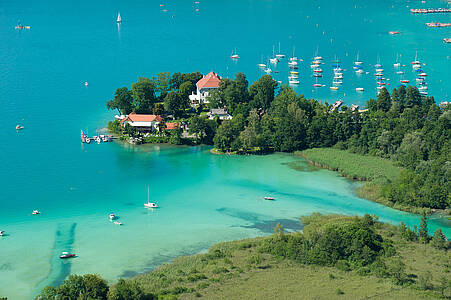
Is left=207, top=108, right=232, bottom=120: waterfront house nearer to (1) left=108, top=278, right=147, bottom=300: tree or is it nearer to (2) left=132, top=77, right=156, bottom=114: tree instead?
(2) left=132, top=77, right=156, bottom=114: tree

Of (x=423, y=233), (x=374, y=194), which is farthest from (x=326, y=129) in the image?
(x=423, y=233)

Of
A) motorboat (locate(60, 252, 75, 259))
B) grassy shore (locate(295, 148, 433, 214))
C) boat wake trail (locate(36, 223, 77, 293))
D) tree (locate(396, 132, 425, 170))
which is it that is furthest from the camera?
tree (locate(396, 132, 425, 170))

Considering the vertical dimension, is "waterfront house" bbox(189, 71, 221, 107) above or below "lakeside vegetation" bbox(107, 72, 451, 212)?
above

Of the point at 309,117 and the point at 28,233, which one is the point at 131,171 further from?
the point at 309,117

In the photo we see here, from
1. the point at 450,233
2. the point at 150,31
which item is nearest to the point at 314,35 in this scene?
the point at 150,31

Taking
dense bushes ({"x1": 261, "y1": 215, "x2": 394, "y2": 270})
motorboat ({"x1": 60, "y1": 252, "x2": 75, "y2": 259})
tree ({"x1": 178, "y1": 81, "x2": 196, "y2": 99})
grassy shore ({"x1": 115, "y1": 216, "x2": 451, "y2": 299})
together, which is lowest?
grassy shore ({"x1": 115, "y1": 216, "x2": 451, "y2": 299})

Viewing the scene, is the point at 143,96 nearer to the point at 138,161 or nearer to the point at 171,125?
the point at 171,125

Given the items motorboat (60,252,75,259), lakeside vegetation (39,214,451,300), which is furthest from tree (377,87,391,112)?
motorboat (60,252,75,259)
